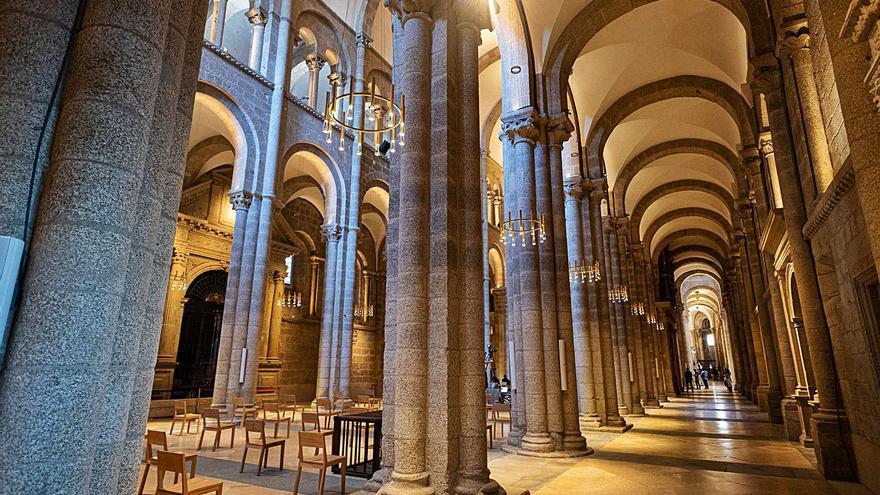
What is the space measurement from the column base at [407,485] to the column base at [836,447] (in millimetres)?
5867

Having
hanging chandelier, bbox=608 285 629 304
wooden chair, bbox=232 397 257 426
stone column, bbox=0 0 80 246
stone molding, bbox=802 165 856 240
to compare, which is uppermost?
hanging chandelier, bbox=608 285 629 304

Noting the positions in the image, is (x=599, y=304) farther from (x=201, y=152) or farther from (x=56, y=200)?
(x=201, y=152)

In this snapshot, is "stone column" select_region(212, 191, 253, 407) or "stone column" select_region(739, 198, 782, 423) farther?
"stone column" select_region(739, 198, 782, 423)

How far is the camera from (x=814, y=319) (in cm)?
700

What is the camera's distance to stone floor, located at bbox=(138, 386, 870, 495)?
19.2ft

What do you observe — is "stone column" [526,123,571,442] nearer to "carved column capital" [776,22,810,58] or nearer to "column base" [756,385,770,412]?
"carved column capital" [776,22,810,58]

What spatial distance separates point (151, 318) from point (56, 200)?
2.39ft

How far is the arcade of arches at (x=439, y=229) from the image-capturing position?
6.50ft

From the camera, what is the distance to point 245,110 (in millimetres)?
13250

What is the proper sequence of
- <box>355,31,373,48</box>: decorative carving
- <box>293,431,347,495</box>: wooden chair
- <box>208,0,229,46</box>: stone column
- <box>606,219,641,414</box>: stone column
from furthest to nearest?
1. <box>355,31,373,48</box>: decorative carving
2. <box>606,219,641,414</box>: stone column
3. <box>208,0,229,46</box>: stone column
4. <box>293,431,347,495</box>: wooden chair

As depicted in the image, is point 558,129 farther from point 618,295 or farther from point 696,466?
point 618,295

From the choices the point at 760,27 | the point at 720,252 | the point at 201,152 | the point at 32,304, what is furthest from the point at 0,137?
the point at 720,252

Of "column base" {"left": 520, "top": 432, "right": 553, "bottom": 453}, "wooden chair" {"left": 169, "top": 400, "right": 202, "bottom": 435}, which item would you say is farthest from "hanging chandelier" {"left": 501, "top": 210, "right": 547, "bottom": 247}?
"wooden chair" {"left": 169, "top": 400, "right": 202, "bottom": 435}

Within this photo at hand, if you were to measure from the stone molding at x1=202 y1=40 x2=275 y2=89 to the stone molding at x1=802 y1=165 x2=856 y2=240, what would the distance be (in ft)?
43.7
